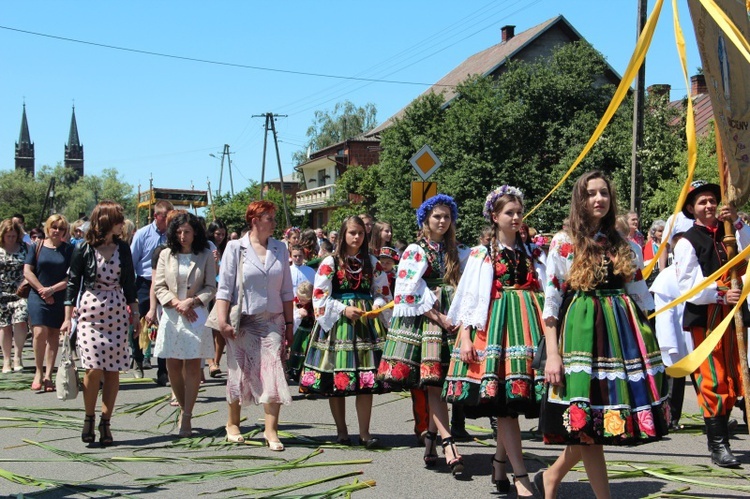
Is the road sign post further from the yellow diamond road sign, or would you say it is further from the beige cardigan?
the beige cardigan

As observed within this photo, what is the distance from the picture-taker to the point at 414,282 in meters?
7.00

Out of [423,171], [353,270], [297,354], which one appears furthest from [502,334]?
[423,171]

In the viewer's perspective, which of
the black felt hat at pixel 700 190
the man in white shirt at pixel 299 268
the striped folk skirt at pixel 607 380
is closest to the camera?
the striped folk skirt at pixel 607 380

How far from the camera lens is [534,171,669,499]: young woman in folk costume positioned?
4910mm

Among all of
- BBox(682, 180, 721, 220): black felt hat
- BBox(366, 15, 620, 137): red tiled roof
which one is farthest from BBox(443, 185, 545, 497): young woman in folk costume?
BBox(366, 15, 620, 137): red tiled roof

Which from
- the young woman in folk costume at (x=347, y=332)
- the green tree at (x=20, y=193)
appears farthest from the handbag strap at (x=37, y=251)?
the green tree at (x=20, y=193)

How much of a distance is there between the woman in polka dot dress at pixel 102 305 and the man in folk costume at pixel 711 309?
465 centimetres

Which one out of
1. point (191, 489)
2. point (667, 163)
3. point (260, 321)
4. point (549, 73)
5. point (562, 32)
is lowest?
point (191, 489)

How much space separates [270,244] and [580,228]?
3.43 m

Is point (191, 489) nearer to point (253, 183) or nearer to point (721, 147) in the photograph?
point (721, 147)

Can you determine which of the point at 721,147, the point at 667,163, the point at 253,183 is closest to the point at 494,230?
the point at 721,147

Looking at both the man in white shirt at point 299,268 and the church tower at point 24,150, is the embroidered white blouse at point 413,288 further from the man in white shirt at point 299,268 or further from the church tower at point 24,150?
the church tower at point 24,150

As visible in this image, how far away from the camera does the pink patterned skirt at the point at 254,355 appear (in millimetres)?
7785

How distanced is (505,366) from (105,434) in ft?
12.2
